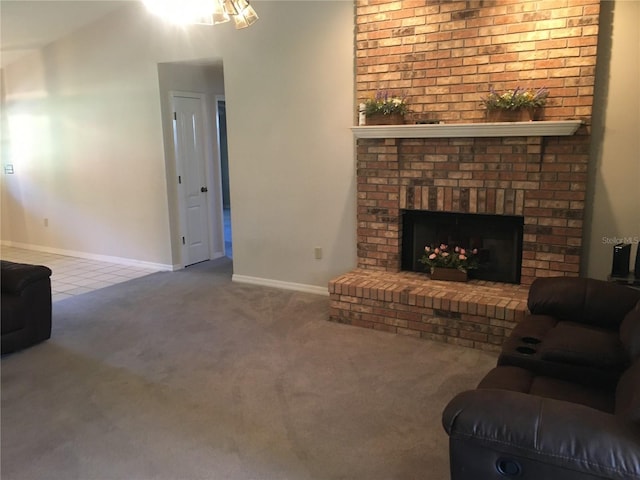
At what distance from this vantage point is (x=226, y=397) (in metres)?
2.93

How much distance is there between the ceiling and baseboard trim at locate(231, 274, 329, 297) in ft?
10.6

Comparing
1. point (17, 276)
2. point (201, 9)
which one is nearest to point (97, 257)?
point (17, 276)

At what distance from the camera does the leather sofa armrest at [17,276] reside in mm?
3566

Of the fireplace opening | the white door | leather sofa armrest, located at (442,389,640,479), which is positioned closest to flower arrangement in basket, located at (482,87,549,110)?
the fireplace opening

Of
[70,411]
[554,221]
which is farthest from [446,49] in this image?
[70,411]

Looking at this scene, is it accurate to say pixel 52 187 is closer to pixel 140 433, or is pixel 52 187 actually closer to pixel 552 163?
pixel 140 433

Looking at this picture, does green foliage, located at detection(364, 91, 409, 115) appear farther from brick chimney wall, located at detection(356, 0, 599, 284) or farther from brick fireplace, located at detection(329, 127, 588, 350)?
brick fireplace, located at detection(329, 127, 588, 350)

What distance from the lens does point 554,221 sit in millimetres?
3750

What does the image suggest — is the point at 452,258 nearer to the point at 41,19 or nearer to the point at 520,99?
the point at 520,99

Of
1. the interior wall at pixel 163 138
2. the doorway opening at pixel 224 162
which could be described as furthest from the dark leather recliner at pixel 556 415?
the doorway opening at pixel 224 162

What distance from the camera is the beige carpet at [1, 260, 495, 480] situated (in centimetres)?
233

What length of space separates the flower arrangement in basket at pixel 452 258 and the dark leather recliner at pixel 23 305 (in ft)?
9.60

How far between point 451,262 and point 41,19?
4.98m

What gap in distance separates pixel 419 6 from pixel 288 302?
107 inches
